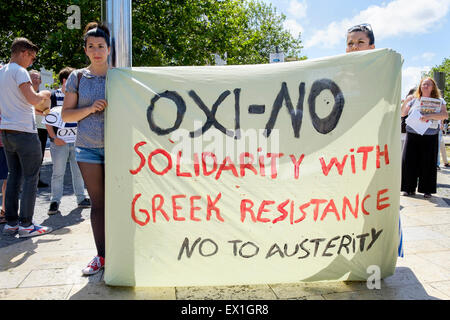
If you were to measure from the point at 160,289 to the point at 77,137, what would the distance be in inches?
47.7

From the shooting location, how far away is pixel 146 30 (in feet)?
35.2

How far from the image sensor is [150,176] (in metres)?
2.53

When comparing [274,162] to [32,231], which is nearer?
[274,162]

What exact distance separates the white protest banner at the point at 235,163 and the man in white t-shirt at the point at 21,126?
5.02 feet

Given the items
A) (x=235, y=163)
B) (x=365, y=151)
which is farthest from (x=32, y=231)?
(x=365, y=151)

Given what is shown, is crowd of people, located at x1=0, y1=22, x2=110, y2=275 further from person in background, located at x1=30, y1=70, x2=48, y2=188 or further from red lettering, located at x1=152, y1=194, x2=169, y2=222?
red lettering, located at x1=152, y1=194, x2=169, y2=222

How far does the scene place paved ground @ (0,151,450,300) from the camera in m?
2.50

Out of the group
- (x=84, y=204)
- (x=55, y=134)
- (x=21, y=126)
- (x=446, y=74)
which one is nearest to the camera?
(x=21, y=126)

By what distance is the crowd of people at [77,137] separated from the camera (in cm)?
270

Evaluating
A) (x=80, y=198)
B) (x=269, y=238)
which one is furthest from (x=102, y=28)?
(x=80, y=198)

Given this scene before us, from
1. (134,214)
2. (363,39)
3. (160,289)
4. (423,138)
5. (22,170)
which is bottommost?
(160,289)

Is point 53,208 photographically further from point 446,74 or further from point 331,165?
point 446,74

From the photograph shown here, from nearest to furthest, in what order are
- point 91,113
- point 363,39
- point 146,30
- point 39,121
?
point 91,113
point 363,39
point 39,121
point 146,30

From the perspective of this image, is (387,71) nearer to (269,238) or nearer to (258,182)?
(258,182)
